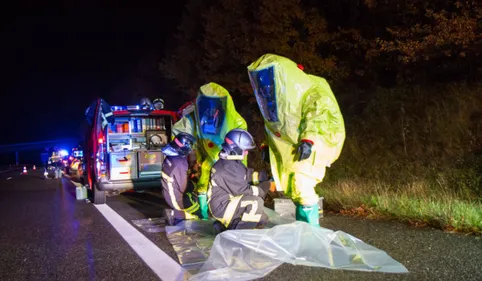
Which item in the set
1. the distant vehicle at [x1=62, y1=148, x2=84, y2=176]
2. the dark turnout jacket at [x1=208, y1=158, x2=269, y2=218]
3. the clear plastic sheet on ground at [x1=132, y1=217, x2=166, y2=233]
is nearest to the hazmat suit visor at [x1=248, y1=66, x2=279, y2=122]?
the dark turnout jacket at [x1=208, y1=158, x2=269, y2=218]

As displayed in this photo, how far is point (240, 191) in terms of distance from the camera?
519cm

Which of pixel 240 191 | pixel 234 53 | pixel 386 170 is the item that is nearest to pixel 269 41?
pixel 234 53

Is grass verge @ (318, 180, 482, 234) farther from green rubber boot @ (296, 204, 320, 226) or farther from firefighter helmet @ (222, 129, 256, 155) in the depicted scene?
firefighter helmet @ (222, 129, 256, 155)

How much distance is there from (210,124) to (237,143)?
1996 millimetres

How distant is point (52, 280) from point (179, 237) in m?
1.74

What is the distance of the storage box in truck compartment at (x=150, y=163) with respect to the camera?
31.0ft

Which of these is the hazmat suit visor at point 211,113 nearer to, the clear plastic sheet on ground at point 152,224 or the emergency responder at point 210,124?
the emergency responder at point 210,124

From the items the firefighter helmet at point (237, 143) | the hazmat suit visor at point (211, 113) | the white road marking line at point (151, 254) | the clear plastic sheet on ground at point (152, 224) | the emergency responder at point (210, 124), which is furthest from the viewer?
the hazmat suit visor at point (211, 113)

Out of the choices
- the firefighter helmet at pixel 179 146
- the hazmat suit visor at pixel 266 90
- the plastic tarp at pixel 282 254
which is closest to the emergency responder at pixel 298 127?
the hazmat suit visor at pixel 266 90

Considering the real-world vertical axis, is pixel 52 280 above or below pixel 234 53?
below

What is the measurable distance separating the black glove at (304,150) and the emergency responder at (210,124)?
7.77ft

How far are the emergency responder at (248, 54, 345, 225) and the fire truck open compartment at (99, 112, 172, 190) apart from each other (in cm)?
467

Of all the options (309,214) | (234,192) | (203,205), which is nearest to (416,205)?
(309,214)

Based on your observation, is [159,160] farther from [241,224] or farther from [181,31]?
[181,31]
